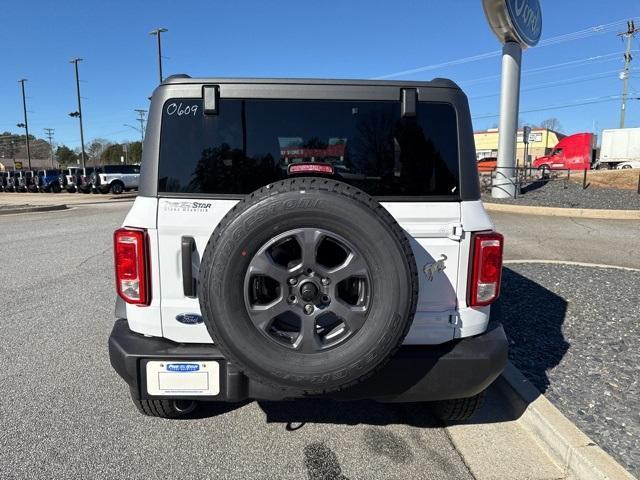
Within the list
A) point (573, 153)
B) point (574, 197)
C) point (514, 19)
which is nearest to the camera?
point (514, 19)

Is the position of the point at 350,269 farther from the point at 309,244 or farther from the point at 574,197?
the point at 574,197

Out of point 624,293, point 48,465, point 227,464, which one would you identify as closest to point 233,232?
point 227,464

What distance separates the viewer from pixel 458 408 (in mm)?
2889

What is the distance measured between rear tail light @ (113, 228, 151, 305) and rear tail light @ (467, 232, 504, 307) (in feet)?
5.59

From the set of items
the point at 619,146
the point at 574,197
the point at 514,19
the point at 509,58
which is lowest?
the point at 574,197

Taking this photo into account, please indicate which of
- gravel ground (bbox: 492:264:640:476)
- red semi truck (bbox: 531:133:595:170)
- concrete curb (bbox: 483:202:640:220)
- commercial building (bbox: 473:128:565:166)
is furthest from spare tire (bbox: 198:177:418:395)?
commercial building (bbox: 473:128:565:166)

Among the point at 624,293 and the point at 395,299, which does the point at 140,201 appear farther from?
the point at 624,293

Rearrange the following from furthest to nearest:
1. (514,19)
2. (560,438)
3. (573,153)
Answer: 1. (573,153)
2. (514,19)
3. (560,438)

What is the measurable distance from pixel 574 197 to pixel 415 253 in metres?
15.5

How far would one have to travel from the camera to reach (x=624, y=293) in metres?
5.54

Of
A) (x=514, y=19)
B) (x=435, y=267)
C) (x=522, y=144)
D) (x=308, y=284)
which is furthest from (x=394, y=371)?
(x=522, y=144)

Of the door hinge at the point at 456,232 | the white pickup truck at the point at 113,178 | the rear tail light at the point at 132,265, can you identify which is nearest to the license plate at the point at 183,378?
the rear tail light at the point at 132,265

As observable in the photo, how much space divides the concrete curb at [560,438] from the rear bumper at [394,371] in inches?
23.8

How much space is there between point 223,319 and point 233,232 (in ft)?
1.32
